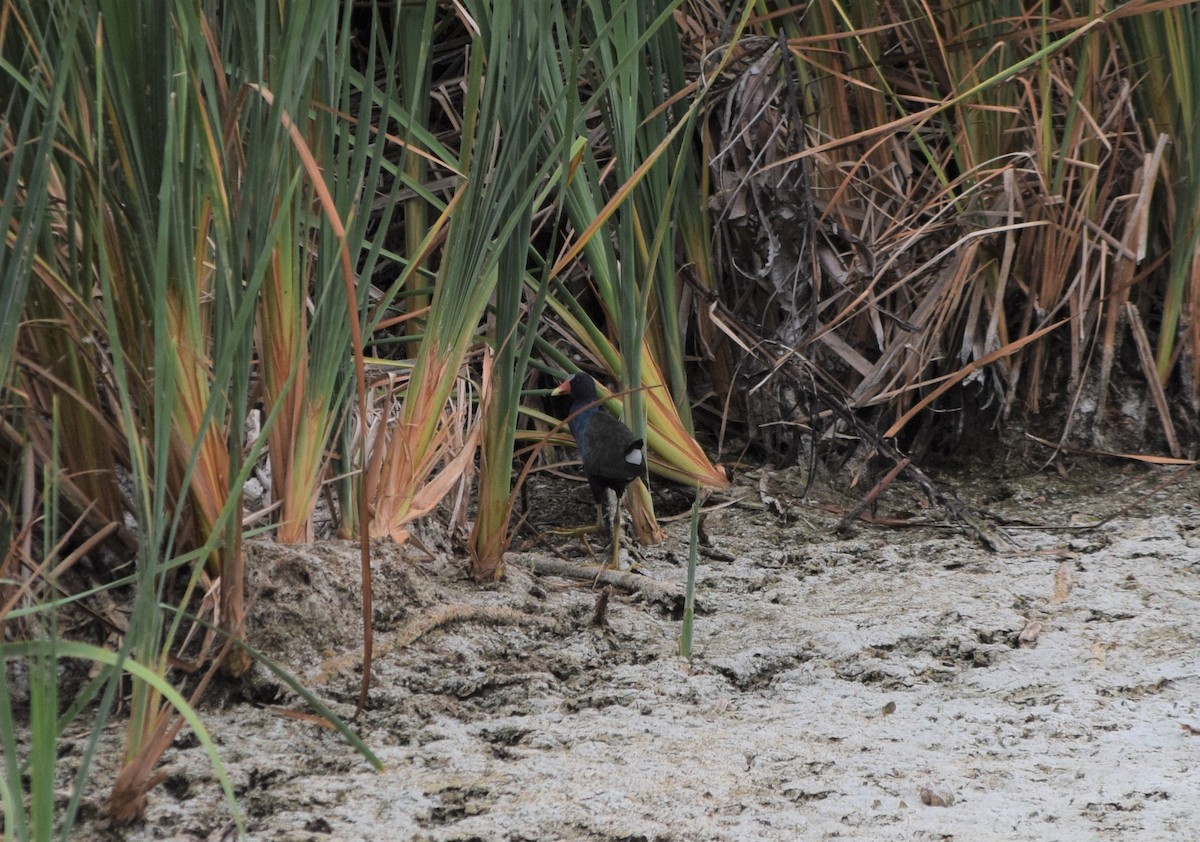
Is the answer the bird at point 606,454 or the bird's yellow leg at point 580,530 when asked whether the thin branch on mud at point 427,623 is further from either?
the bird's yellow leg at point 580,530

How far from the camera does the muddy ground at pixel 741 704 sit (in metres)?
1.54

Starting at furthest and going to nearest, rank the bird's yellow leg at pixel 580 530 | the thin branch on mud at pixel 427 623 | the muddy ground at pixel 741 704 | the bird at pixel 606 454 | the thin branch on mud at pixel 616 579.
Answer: the bird's yellow leg at pixel 580 530, the bird at pixel 606 454, the thin branch on mud at pixel 616 579, the thin branch on mud at pixel 427 623, the muddy ground at pixel 741 704

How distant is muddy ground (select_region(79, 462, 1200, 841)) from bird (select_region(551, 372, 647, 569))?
0.67ft

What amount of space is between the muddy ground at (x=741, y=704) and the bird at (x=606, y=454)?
20cm

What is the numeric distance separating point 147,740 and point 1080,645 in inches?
60.4

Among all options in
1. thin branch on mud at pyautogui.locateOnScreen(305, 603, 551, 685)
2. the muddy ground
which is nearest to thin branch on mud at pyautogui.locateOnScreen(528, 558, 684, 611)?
the muddy ground

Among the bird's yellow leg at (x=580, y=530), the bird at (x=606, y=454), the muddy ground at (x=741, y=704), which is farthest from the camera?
the bird's yellow leg at (x=580, y=530)

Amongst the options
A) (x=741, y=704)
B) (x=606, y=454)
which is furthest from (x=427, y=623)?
(x=606, y=454)

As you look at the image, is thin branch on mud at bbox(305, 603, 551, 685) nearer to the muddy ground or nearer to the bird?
the muddy ground

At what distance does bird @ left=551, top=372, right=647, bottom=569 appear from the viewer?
8.98 feet

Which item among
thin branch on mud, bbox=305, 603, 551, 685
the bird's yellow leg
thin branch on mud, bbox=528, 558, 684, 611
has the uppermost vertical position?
thin branch on mud, bbox=305, 603, 551, 685

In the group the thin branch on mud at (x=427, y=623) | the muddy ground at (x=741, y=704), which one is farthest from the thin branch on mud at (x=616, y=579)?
the thin branch on mud at (x=427, y=623)

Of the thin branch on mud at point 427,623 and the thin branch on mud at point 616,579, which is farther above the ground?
the thin branch on mud at point 427,623

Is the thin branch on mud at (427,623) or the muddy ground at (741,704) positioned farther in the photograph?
the thin branch on mud at (427,623)
